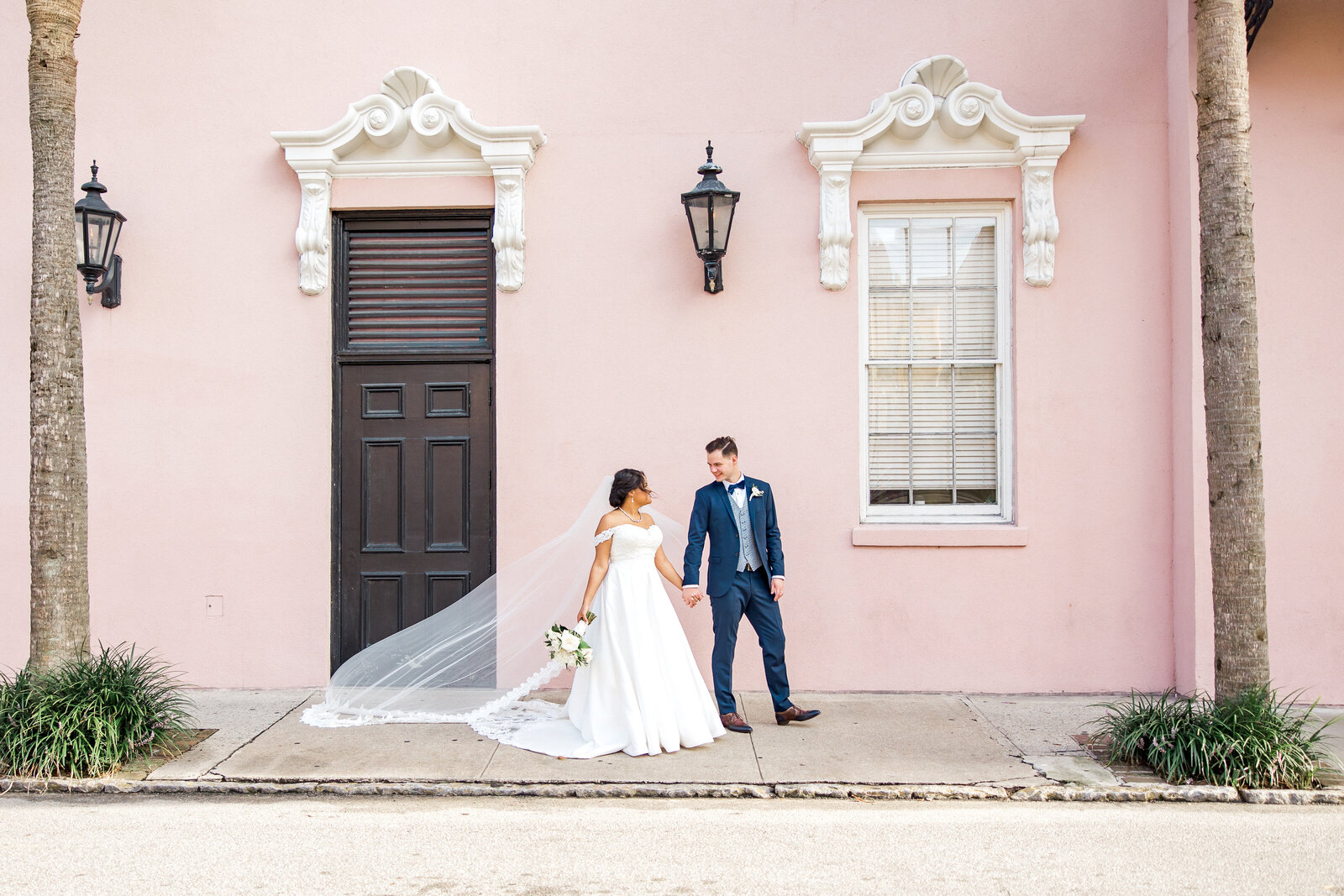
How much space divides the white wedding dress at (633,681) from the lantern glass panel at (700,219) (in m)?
2.05

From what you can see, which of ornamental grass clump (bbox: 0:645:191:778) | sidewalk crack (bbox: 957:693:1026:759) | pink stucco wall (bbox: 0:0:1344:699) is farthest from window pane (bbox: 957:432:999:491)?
ornamental grass clump (bbox: 0:645:191:778)

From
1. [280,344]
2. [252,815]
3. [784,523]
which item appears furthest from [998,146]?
[252,815]

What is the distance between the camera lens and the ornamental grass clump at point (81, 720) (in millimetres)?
5141

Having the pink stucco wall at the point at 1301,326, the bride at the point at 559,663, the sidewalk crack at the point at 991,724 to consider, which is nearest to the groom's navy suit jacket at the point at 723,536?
the bride at the point at 559,663

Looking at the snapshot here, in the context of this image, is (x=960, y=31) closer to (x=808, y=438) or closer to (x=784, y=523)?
(x=808, y=438)

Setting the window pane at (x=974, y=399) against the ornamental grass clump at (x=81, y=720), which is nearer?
the ornamental grass clump at (x=81, y=720)

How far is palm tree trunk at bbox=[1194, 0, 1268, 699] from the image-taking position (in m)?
5.18

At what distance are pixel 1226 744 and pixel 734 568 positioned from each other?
2.75m

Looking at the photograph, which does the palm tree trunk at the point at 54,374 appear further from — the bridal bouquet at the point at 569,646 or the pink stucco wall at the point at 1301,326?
the pink stucco wall at the point at 1301,326

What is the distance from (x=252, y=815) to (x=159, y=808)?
0.52 meters

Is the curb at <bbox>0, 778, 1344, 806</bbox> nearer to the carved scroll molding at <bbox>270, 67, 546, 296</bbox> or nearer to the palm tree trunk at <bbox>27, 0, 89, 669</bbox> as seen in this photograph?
the palm tree trunk at <bbox>27, 0, 89, 669</bbox>

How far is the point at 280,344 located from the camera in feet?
23.2

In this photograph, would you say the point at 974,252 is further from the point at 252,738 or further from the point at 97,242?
the point at 97,242

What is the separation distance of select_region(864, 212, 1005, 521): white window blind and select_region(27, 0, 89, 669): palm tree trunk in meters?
5.11
